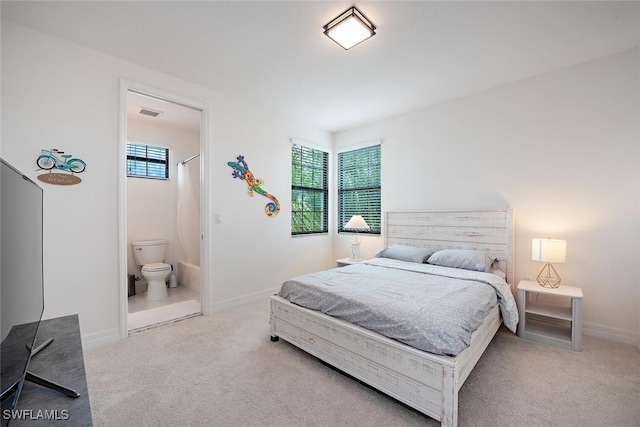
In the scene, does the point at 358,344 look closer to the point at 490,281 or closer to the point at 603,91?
the point at 490,281

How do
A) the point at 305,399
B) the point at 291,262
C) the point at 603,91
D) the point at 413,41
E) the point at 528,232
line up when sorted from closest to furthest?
the point at 305,399, the point at 413,41, the point at 603,91, the point at 528,232, the point at 291,262

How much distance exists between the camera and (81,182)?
2.43 metres

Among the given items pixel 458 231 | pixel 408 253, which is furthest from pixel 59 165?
pixel 458 231

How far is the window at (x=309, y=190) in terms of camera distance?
14.5ft

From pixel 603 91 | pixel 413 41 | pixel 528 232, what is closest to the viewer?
pixel 413 41

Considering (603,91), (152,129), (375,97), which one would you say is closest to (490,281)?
(603,91)

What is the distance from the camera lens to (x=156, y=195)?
443 cm

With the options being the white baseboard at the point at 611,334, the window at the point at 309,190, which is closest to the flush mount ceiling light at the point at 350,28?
the window at the point at 309,190

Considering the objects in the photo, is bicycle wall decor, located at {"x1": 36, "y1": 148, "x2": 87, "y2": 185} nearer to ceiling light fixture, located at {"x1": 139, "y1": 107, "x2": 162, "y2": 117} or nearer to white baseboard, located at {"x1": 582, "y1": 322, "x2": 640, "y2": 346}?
ceiling light fixture, located at {"x1": 139, "y1": 107, "x2": 162, "y2": 117}

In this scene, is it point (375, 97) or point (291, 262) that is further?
point (291, 262)

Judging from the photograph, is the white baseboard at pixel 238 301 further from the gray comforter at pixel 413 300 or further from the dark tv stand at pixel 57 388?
the dark tv stand at pixel 57 388

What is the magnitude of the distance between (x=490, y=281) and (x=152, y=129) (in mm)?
4945

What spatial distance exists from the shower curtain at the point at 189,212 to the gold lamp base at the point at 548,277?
437 cm

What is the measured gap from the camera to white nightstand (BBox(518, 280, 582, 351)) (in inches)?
93.1
